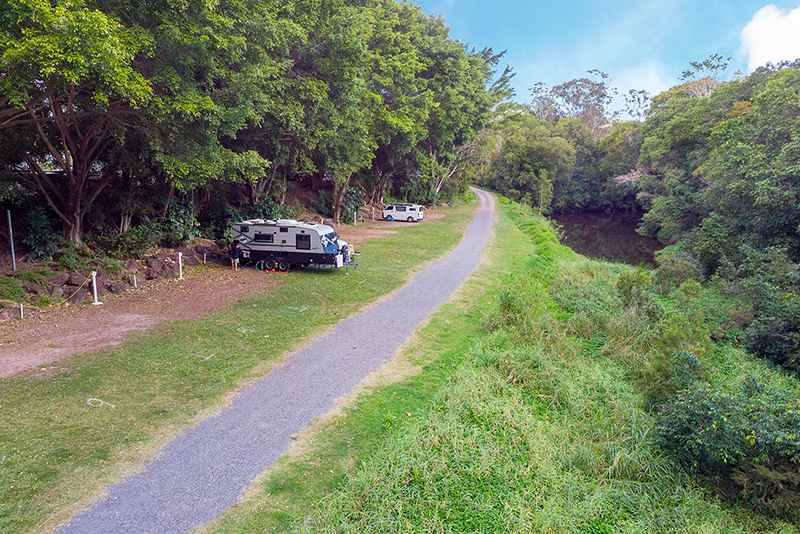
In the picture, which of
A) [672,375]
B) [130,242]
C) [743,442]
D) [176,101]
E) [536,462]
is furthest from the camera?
[130,242]

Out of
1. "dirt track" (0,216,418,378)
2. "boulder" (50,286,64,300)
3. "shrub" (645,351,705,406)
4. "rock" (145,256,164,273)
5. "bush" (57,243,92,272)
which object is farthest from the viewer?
"rock" (145,256,164,273)

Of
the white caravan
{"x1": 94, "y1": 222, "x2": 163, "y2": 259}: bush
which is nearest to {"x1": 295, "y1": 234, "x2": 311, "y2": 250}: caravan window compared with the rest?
the white caravan

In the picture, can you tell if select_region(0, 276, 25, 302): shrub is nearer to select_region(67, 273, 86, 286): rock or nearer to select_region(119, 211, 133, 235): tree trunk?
select_region(67, 273, 86, 286): rock

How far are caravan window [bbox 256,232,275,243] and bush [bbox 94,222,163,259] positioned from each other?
3.52 metres

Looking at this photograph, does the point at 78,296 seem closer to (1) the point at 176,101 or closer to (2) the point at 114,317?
(2) the point at 114,317

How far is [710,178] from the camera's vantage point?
23.1 meters

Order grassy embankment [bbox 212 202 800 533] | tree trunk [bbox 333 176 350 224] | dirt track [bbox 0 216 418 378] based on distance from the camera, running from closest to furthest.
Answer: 1. grassy embankment [bbox 212 202 800 533]
2. dirt track [bbox 0 216 418 378]
3. tree trunk [bbox 333 176 350 224]

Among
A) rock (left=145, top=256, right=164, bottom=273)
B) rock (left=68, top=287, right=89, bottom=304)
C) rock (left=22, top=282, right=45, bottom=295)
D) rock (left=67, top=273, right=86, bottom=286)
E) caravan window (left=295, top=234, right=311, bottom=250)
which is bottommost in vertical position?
rock (left=68, top=287, right=89, bottom=304)

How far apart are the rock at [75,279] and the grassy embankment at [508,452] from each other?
9860 mm

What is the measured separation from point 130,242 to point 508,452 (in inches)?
589

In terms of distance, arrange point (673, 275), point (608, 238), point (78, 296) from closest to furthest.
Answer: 1. point (78, 296)
2. point (673, 275)
3. point (608, 238)

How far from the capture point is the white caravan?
59.3ft

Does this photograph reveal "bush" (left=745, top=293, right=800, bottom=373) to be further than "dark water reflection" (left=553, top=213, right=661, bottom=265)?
No

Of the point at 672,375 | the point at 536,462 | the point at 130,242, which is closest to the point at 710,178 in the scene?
the point at 672,375
